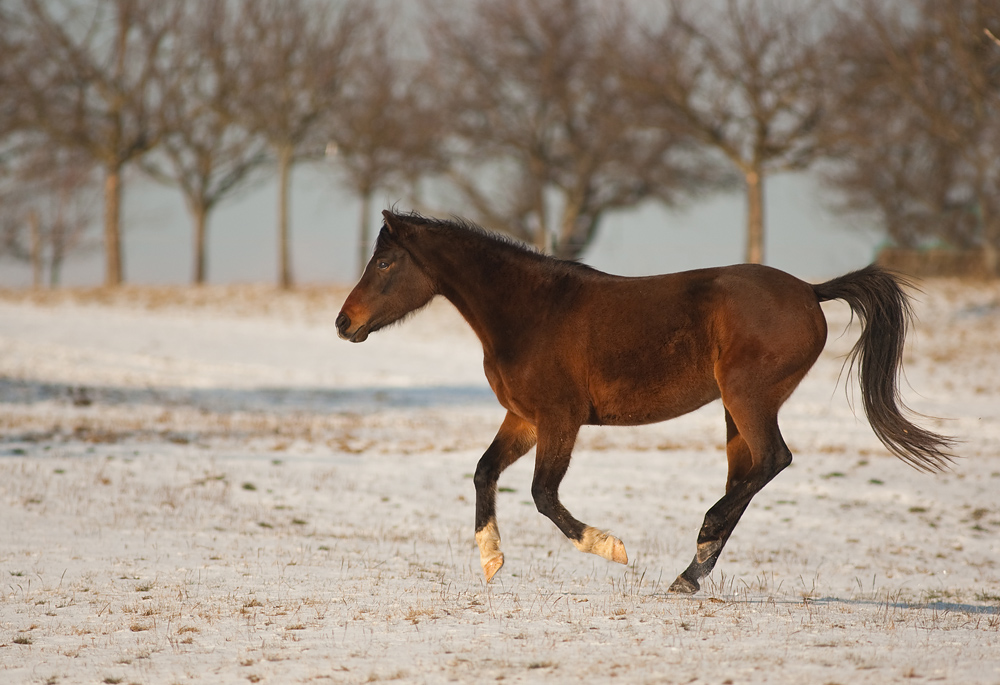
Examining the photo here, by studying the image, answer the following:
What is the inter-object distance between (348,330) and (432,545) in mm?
3064

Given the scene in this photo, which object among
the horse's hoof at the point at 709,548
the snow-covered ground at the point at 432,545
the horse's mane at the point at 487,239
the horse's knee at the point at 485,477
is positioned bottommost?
the snow-covered ground at the point at 432,545

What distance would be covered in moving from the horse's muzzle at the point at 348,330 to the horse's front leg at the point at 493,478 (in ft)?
3.56

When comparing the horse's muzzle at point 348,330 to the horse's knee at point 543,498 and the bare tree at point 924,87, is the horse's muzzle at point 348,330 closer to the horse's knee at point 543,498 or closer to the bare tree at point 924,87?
the horse's knee at point 543,498

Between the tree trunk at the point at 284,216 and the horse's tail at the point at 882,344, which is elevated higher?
the tree trunk at the point at 284,216

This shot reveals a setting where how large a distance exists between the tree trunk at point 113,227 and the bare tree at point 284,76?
4920mm

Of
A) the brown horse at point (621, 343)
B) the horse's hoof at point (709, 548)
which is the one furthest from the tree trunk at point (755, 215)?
the horse's hoof at point (709, 548)

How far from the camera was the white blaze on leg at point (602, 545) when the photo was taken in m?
5.77

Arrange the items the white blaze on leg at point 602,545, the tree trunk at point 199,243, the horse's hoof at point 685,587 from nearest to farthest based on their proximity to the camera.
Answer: the white blaze on leg at point 602,545 → the horse's hoof at point 685,587 → the tree trunk at point 199,243

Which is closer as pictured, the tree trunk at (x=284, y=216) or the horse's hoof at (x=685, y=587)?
the horse's hoof at (x=685, y=587)

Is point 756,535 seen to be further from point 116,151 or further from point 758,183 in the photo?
point 116,151

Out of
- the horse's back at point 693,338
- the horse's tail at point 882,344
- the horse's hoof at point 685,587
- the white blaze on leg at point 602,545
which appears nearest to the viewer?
the white blaze on leg at point 602,545

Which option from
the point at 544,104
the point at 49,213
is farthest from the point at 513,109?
the point at 49,213

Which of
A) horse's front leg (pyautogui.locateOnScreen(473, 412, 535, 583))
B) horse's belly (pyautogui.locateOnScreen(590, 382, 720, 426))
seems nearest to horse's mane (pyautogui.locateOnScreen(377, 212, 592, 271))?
horse's belly (pyautogui.locateOnScreen(590, 382, 720, 426))

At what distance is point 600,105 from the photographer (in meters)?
35.2
